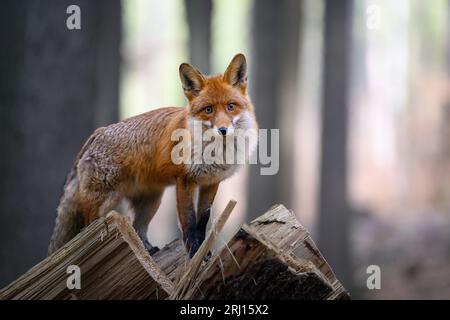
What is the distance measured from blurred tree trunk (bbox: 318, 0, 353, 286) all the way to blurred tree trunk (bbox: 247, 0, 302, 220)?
1.10 meters

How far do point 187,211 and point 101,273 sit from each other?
1460 mm

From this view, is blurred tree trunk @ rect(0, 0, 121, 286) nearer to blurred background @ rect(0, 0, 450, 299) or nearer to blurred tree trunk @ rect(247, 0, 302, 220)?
blurred background @ rect(0, 0, 450, 299)

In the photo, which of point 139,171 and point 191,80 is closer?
point 191,80

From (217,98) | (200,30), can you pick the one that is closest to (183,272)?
(217,98)

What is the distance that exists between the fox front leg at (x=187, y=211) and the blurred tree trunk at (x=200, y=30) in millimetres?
11828

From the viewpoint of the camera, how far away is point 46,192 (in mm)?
8484

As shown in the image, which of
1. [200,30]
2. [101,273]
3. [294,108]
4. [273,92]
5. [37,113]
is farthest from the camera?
[294,108]

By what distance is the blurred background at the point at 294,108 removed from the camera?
8367 mm

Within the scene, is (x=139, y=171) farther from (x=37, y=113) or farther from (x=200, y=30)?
(x=200, y=30)

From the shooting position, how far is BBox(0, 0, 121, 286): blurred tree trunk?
27.1 ft

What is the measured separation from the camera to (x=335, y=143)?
676 inches

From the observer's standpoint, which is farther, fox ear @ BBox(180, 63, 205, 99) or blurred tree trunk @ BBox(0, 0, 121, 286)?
blurred tree trunk @ BBox(0, 0, 121, 286)

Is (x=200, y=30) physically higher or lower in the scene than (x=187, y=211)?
higher

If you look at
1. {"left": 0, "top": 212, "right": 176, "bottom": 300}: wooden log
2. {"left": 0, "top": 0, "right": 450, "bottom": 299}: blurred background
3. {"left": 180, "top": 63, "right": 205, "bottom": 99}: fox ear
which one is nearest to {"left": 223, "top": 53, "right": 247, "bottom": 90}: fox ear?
{"left": 180, "top": 63, "right": 205, "bottom": 99}: fox ear
